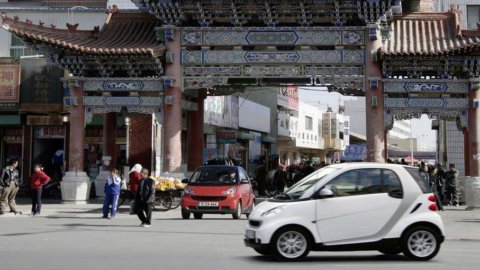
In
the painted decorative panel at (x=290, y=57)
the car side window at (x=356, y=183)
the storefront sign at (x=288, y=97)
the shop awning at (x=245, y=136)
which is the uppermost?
the storefront sign at (x=288, y=97)

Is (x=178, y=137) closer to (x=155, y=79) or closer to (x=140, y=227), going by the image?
(x=155, y=79)

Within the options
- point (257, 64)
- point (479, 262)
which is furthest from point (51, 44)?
point (479, 262)

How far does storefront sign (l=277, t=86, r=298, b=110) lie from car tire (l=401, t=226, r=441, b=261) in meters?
47.1

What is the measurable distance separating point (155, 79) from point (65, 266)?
15031 mm

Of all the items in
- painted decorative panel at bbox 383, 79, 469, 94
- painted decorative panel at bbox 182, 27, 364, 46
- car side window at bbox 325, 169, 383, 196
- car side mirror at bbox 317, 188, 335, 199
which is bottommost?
car side mirror at bbox 317, 188, 335, 199

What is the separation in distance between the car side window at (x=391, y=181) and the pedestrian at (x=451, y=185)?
14687mm

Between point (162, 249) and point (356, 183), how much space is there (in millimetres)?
3940

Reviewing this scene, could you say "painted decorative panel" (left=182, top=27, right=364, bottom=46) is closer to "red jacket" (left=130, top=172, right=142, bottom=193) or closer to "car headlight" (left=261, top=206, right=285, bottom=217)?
"red jacket" (left=130, top=172, right=142, bottom=193)

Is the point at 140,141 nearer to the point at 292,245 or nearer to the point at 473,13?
the point at 473,13

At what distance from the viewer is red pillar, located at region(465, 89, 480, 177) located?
23.9 meters

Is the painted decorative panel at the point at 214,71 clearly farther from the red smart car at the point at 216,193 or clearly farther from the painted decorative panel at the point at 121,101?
the red smart car at the point at 216,193

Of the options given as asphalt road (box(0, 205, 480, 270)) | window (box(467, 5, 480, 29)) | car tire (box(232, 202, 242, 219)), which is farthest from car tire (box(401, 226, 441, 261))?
window (box(467, 5, 480, 29))

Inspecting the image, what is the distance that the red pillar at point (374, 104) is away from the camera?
24.1 metres

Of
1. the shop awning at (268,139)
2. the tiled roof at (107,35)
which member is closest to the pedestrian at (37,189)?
the tiled roof at (107,35)
